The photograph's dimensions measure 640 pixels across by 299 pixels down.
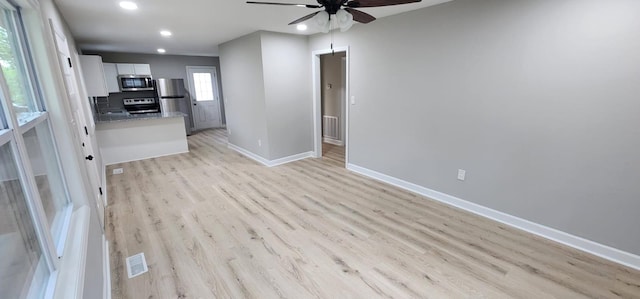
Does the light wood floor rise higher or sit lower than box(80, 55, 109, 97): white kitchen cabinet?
lower

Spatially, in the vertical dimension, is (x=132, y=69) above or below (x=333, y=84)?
above

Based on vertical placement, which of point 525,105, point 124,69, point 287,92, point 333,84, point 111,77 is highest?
point 124,69

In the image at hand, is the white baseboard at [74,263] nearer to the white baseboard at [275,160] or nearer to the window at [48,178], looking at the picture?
the window at [48,178]

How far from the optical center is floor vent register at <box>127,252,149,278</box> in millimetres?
2139

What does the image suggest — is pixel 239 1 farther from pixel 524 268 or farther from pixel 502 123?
pixel 524 268

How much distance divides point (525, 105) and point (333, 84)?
4.16m

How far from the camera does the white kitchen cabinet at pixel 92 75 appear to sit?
457cm

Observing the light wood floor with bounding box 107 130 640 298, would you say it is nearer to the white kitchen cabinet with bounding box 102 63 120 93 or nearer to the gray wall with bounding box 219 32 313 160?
the gray wall with bounding box 219 32 313 160

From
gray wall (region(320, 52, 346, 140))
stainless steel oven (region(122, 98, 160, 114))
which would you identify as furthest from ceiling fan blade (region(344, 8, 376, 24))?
stainless steel oven (region(122, 98, 160, 114))

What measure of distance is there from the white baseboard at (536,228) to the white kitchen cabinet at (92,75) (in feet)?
17.1

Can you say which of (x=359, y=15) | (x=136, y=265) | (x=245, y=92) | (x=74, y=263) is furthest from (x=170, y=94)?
(x=74, y=263)

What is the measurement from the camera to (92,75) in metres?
4.64

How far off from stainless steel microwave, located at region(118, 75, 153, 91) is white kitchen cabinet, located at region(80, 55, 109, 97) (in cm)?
198

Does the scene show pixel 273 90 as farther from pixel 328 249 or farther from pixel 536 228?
pixel 536 228
